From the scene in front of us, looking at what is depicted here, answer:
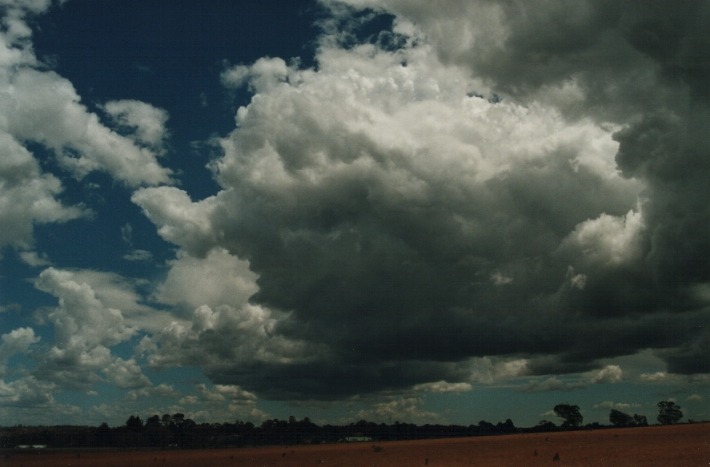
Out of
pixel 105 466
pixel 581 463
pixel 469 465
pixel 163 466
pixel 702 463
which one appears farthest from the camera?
pixel 105 466

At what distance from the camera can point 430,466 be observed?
289ft

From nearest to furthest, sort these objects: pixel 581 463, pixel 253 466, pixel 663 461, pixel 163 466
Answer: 1. pixel 663 461
2. pixel 581 463
3. pixel 253 466
4. pixel 163 466

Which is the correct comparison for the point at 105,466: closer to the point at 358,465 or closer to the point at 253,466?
the point at 253,466

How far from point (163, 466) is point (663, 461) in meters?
93.8

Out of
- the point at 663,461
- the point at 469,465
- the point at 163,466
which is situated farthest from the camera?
the point at 163,466

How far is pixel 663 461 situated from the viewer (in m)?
71.1

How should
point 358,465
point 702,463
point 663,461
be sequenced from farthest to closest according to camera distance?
1. point 358,465
2. point 663,461
3. point 702,463

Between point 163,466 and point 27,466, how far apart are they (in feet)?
129

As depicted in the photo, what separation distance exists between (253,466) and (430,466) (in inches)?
1502

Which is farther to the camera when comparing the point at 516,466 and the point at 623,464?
the point at 516,466

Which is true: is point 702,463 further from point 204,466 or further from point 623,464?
point 204,466

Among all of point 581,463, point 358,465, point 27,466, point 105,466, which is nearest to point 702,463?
point 581,463

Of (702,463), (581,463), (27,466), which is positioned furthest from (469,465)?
(27,466)

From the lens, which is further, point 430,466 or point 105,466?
point 105,466
